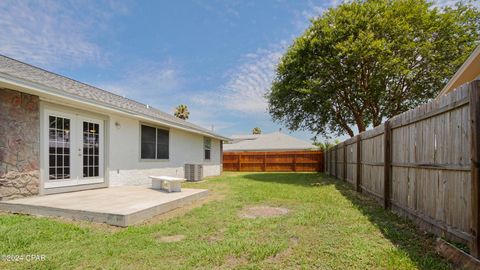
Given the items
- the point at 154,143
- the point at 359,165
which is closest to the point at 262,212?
the point at 359,165

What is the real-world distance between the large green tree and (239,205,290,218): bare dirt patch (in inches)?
272

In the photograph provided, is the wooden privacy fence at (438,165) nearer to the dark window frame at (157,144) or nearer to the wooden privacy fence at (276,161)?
the dark window frame at (157,144)

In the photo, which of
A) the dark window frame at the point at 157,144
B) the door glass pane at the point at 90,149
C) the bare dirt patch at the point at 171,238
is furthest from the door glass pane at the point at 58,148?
the bare dirt patch at the point at 171,238

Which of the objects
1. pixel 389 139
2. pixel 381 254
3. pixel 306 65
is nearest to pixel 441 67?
pixel 306 65

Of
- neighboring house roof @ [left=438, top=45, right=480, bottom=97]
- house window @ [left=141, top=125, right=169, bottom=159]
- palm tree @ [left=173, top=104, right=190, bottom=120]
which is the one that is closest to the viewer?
neighboring house roof @ [left=438, top=45, right=480, bottom=97]

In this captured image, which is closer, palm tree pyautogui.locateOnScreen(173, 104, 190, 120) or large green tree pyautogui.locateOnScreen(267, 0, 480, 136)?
large green tree pyautogui.locateOnScreen(267, 0, 480, 136)

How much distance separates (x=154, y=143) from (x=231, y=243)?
779cm

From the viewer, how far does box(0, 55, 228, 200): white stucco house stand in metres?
5.51

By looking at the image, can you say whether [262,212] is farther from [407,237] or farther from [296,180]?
[296,180]

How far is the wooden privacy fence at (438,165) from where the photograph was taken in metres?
2.74

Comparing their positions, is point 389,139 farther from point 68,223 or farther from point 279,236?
point 68,223

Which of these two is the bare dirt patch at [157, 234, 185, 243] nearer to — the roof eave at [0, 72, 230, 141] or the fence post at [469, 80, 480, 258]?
the fence post at [469, 80, 480, 258]

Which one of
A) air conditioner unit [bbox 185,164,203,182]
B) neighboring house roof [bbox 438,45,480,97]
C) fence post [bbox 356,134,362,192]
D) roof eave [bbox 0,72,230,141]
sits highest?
neighboring house roof [bbox 438,45,480,97]

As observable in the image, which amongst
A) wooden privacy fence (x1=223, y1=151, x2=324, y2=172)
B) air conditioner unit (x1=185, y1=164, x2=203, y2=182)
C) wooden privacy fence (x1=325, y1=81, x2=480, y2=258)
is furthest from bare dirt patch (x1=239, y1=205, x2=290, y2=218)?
wooden privacy fence (x1=223, y1=151, x2=324, y2=172)
